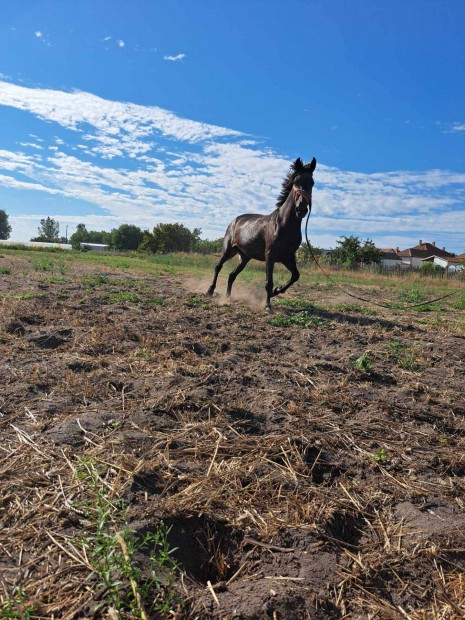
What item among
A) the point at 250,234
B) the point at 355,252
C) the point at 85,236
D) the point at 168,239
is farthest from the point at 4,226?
the point at 250,234

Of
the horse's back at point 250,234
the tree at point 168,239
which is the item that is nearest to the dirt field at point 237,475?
the horse's back at point 250,234

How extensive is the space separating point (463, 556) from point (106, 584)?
1.64 meters

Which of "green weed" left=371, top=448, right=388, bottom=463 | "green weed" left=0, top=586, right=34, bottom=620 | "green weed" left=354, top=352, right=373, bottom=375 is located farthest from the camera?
"green weed" left=354, top=352, right=373, bottom=375

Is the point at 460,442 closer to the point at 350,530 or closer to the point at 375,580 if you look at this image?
the point at 350,530

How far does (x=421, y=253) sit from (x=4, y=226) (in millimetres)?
110437

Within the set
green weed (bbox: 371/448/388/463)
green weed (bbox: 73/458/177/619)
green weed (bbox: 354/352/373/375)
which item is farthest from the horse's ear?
green weed (bbox: 73/458/177/619)

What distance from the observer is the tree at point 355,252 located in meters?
53.5

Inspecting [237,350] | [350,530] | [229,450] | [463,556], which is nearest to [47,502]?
[229,450]

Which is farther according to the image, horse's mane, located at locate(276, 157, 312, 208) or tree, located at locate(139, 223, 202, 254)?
tree, located at locate(139, 223, 202, 254)

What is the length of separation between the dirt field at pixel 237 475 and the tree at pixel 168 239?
3137 inches

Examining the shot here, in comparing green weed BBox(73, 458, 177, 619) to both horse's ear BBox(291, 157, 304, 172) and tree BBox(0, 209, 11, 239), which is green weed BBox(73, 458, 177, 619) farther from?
tree BBox(0, 209, 11, 239)

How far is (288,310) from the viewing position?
9.17m

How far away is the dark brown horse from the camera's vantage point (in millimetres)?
8469

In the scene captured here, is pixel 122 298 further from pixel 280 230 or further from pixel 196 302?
pixel 280 230
